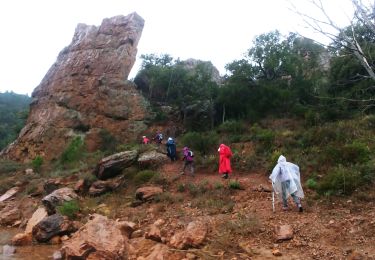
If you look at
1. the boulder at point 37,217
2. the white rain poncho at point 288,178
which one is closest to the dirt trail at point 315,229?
the white rain poncho at point 288,178

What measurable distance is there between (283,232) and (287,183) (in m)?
1.52

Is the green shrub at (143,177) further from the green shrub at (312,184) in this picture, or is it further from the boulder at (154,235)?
the green shrub at (312,184)

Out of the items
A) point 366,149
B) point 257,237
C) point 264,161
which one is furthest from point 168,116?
point 257,237

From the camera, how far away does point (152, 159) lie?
16.1 metres

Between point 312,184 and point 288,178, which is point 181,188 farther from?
point 288,178

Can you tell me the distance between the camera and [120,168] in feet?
51.0

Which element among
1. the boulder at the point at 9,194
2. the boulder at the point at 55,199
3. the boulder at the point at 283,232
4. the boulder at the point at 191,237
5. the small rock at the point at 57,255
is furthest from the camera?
the boulder at the point at 9,194

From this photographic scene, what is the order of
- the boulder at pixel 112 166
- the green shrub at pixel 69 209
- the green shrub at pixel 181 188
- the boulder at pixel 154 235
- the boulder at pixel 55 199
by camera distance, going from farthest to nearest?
1. the boulder at pixel 112 166
2. the green shrub at pixel 181 188
3. the boulder at pixel 55 199
4. the green shrub at pixel 69 209
5. the boulder at pixel 154 235

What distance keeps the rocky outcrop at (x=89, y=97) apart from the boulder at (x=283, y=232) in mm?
19126

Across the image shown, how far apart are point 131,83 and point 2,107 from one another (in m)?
44.3

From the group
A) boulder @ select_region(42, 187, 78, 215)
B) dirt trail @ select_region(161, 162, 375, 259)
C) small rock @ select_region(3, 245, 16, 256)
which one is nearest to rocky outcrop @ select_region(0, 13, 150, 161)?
boulder @ select_region(42, 187, 78, 215)

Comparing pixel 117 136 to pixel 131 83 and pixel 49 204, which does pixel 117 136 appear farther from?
pixel 49 204

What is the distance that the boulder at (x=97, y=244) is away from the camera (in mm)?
7590

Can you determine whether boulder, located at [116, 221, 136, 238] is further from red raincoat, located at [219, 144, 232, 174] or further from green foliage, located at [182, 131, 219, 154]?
green foliage, located at [182, 131, 219, 154]
